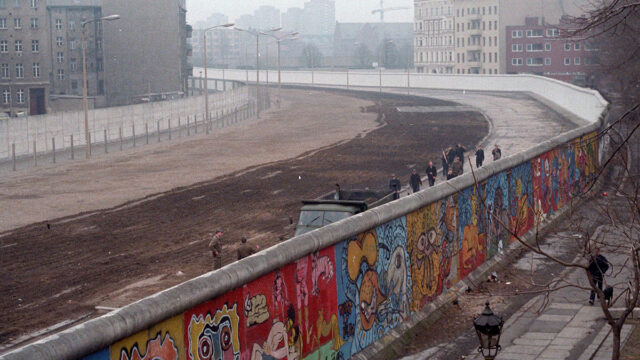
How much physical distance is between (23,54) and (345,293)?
8819cm

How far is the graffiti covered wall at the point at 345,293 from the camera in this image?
40.1 ft

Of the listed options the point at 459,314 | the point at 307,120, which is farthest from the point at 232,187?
the point at 307,120

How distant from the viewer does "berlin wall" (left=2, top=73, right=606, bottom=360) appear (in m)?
11.0

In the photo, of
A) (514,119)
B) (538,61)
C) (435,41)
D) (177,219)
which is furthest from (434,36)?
(177,219)

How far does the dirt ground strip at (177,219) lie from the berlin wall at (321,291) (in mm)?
7412

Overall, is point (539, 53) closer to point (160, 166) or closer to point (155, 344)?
point (160, 166)

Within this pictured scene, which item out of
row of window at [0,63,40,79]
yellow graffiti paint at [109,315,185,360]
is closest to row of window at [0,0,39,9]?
row of window at [0,63,40,79]

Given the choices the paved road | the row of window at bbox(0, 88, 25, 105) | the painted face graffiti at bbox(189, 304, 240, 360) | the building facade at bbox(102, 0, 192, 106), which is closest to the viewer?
the painted face graffiti at bbox(189, 304, 240, 360)

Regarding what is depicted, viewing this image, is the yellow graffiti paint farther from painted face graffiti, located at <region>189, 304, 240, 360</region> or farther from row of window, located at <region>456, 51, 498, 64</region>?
row of window, located at <region>456, 51, 498, 64</region>

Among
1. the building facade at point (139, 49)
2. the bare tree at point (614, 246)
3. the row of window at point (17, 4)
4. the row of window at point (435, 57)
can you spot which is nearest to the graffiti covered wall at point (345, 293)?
the bare tree at point (614, 246)

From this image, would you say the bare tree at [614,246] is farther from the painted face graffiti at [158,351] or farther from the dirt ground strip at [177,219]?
the dirt ground strip at [177,219]

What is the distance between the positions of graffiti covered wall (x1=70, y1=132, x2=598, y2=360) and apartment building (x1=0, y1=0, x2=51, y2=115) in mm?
79561

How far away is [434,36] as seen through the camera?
18500 centimetres

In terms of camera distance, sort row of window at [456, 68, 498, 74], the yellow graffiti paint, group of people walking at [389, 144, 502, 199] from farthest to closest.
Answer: row of window at [456, 68, 498, 74], group of people walking at [389, 144, 502, 199], the yellow graffiti paint
